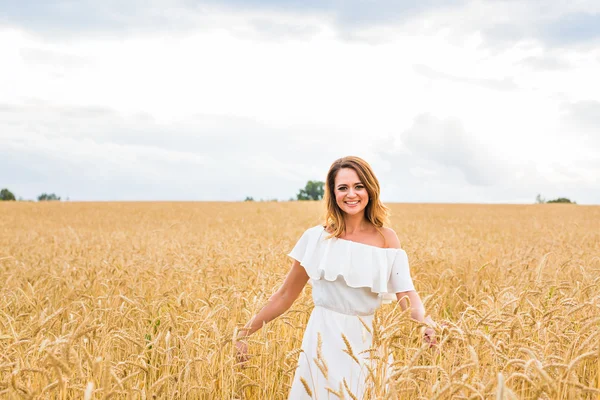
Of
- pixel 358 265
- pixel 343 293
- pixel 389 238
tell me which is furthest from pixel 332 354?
pixel 389 238

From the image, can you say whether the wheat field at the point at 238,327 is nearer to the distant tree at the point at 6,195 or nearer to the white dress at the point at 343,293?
the white dress at the point at 343,293

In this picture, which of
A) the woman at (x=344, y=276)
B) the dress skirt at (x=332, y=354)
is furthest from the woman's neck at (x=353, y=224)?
the dress skirt at (x=332, y=354)

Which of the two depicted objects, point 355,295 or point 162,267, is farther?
point 162,267

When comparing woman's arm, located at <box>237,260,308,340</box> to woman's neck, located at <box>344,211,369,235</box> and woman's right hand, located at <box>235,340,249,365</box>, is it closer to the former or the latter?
woman's right hand, located at <box>235,340,249,365</box>

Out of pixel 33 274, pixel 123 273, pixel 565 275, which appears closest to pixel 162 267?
pixel 123 273

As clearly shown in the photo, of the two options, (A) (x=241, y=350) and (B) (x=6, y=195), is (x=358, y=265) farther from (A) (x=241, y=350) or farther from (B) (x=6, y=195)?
(B) (x=6, y=195)

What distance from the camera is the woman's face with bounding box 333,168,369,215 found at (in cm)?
300

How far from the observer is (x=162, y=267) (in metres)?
6.18

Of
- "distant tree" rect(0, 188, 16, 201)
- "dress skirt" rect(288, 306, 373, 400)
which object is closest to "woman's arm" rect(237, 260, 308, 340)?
"dress skirt" rect(288, 306, 373, 400)

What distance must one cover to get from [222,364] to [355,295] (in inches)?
33.9

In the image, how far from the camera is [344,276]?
2.86m

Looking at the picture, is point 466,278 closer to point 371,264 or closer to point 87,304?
point 371,264

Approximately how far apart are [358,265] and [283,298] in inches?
22.6

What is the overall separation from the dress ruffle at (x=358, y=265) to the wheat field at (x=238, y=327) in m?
0.22
